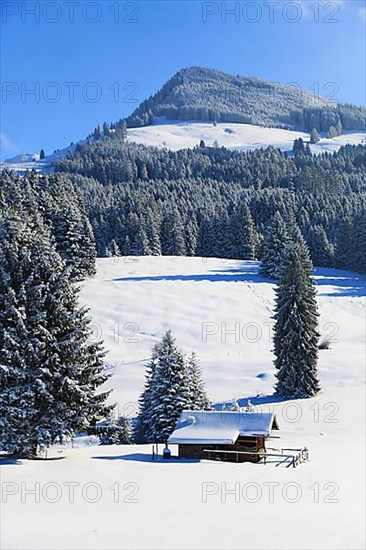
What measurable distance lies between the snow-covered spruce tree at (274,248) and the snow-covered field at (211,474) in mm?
16820

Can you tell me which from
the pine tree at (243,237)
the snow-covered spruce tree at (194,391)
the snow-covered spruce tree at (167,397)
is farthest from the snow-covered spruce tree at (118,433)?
the pine tree at (243,237)

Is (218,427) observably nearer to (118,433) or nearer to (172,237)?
(118,433)

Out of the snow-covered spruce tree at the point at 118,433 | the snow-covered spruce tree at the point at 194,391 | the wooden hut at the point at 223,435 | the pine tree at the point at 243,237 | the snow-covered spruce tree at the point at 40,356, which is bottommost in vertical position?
the snow-covered spruce tree at the point at 118,433

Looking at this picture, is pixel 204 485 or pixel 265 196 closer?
pixel 204 485

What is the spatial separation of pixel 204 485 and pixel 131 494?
3.58 meters

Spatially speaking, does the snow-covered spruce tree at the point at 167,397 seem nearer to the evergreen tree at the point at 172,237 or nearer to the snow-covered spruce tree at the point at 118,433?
the snow-covered spruce tree at the point at 118,433

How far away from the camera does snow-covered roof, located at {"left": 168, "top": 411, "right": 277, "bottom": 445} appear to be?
28.3 m

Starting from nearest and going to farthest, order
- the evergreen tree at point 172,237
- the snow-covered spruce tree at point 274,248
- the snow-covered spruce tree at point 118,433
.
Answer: the snow-covered spruce tree at point 118,433
the snow-covered spruce tree at point 274,248
the evergreen tree at point 172,237

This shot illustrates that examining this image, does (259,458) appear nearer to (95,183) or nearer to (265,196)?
(265,196)

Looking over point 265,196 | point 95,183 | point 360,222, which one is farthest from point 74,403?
point 95,183

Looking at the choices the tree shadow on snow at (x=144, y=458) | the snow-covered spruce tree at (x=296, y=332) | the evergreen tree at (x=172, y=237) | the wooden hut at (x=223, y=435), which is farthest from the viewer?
the evergreen tree at (x=172, y=237)

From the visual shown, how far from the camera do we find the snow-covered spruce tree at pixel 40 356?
866 inches

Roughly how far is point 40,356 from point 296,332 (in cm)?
2726

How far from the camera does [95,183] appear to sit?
199625mm
